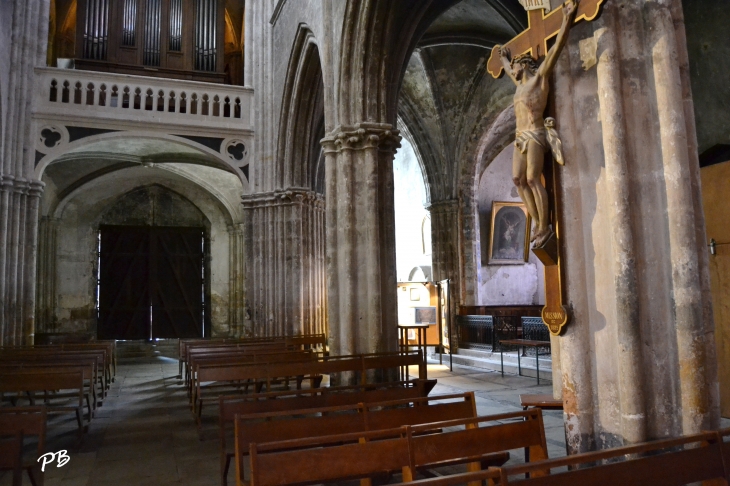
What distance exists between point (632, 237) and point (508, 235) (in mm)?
13298

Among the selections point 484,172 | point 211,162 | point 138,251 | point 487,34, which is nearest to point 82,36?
point 211,162

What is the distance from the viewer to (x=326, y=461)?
2658 mm

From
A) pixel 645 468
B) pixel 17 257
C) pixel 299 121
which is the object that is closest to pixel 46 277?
pixel 17 257

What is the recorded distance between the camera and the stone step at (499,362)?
9.78 meters

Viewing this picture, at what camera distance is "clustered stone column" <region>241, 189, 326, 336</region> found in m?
12.4

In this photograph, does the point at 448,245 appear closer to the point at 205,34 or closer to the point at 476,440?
the point at 205,34

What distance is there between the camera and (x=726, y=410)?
574cm

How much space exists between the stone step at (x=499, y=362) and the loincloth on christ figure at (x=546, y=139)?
20.2ft

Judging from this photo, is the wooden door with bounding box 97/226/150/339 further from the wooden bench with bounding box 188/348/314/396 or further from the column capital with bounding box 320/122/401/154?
the column capital with bounding box 320/122/401/154

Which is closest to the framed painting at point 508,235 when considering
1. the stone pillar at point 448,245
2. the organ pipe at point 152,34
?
the stone pillar at point 448,245

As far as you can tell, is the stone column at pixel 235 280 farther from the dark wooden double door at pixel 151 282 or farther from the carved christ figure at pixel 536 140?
the carved christ figure at pixel 536 140

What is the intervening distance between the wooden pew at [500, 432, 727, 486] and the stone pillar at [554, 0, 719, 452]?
1011mm

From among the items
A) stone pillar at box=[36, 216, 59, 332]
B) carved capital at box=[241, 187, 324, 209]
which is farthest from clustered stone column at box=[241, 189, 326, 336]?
stone pillar at box=[36, 216, 59, 332]

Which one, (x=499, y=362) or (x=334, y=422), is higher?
(x=334, y=422)
